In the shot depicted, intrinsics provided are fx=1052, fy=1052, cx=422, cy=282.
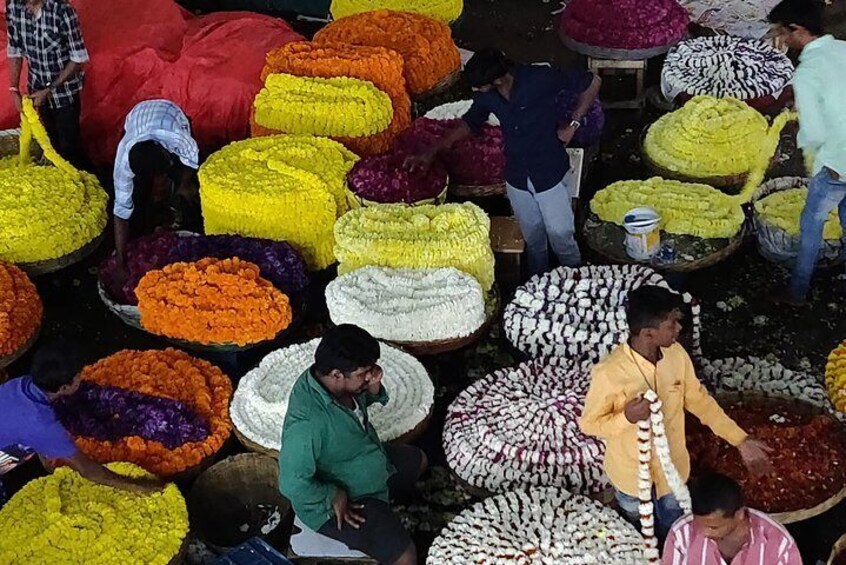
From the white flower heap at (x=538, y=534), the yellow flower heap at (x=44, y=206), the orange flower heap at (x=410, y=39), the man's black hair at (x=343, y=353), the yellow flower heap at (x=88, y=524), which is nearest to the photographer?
the man's black hair at (x=343, y=353)

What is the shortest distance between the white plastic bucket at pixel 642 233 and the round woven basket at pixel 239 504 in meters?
1.87

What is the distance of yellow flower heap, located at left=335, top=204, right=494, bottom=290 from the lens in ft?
14.3

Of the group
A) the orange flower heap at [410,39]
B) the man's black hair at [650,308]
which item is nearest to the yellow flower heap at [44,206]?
the orange flower heap at [410,39]

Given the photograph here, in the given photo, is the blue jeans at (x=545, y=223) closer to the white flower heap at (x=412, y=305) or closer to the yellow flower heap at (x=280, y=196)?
the white flower heap at (x=412, y=305)

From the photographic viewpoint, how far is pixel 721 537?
2.76 m

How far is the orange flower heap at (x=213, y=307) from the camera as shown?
166 inches

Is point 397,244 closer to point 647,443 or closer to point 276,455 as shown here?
point 276,455

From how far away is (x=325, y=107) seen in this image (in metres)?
5.16

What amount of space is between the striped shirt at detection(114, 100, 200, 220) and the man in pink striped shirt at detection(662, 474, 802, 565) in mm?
2832

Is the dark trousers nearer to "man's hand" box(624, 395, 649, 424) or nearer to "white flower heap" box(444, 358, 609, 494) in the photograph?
"white flower heap" box(444, 358, 609, 494)

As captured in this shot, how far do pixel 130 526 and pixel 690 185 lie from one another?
3009 mm

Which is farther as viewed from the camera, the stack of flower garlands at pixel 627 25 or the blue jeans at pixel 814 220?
the stack of flower garlands at pixel 627 25

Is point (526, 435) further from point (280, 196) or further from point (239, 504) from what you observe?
point (280, 196)

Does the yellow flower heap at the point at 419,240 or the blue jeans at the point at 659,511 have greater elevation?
the yellow flower heap at the point at 419,240
